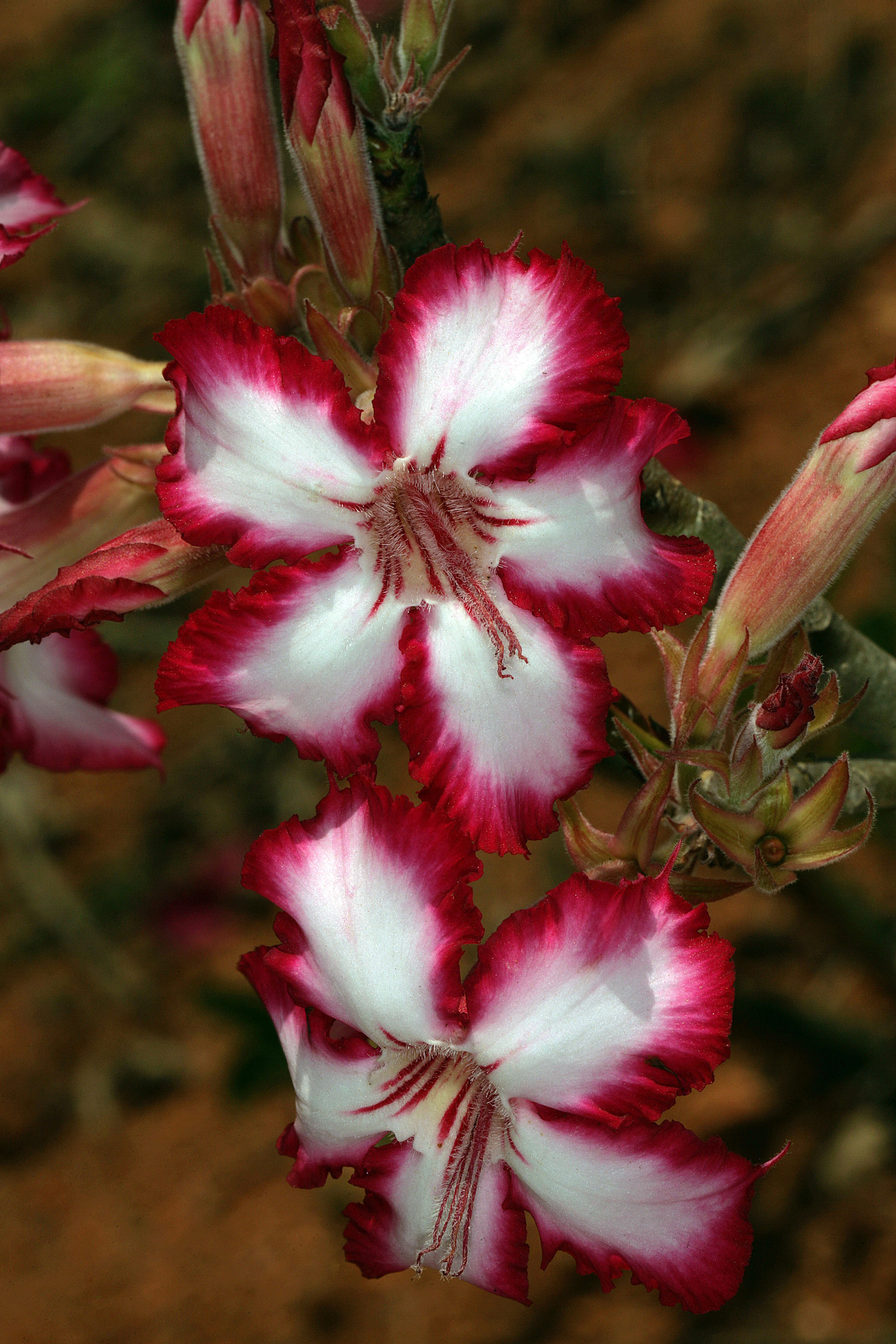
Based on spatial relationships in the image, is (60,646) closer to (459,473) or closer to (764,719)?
(459,473)

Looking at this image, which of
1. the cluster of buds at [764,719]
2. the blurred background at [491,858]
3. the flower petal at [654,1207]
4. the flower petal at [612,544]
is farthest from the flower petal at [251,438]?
the blurred background at [491,858]

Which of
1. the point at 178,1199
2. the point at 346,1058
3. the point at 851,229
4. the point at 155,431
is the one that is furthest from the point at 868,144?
the point at 346,1058

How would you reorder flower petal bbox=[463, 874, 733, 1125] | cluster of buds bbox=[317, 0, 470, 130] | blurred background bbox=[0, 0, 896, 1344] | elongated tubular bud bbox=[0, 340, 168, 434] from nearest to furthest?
flower petal bbox=[463, 874, 733, 1125] → cluster of buds bbox=[317, 0, 470, 130] → elongated tubular bud bbox=[0, 340, 168, 434] → blurred background bbox=[0, 0, 896, 1344]

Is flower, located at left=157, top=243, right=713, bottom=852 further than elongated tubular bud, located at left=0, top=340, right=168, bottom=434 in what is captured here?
No

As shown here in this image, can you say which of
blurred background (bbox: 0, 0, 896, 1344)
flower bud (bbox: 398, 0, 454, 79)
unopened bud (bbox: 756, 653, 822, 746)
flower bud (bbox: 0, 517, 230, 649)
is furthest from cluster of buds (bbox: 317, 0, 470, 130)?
blurred background (bbox: 0, 0, 896, 1344)

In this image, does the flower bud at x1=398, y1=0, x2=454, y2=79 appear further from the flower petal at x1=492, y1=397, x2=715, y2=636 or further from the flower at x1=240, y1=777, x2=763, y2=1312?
the flower at x1=240, y1=777, x2=763, y2=1312

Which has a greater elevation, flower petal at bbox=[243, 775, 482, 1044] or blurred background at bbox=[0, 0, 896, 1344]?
flower petal at bbox=[243, 775, 482, 1044]
